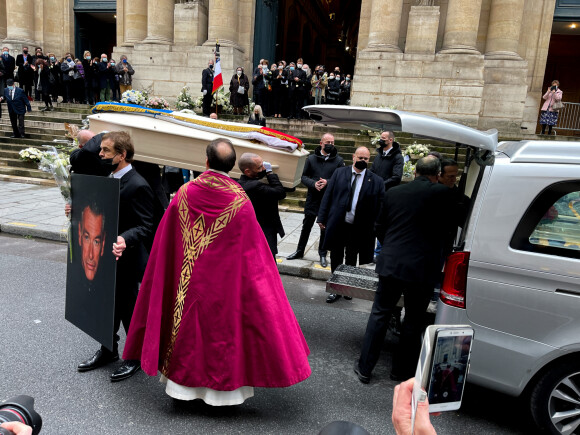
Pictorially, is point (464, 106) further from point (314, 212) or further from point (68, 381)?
point (68, 381)

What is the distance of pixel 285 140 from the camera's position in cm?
447

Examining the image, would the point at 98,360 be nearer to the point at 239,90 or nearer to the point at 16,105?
the point at 239,90

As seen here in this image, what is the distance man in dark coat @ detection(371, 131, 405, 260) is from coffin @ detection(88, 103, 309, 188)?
2.69m

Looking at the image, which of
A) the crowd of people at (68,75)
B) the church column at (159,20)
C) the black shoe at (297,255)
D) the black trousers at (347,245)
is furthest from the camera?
the church column at (159,20)

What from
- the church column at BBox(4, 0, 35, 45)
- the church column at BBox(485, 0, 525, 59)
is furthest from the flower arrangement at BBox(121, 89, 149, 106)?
the church column at BBox(485, 0, 525, 59)

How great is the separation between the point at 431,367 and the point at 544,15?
63.4 feet

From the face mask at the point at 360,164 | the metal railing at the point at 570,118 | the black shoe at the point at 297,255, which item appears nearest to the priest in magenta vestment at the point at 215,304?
the face mask at the point at 360,164

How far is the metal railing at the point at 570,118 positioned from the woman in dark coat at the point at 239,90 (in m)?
12.8

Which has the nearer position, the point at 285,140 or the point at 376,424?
the point at 376,424

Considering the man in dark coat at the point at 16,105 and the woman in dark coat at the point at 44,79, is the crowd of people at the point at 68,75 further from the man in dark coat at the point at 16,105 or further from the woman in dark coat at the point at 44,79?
the man in dark coat at the point at 16,105

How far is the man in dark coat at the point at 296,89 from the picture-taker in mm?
14961

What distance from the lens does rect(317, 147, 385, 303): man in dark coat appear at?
561 cm

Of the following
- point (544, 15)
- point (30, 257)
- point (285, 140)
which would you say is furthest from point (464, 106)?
point (30, 257)

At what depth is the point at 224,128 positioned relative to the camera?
446 cm
